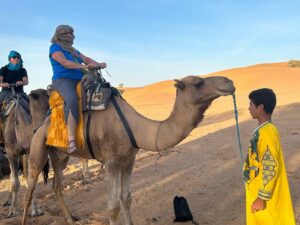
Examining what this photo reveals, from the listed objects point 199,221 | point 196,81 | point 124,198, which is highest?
point 196,81

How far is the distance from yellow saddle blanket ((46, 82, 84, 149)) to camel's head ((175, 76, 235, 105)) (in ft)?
4.68

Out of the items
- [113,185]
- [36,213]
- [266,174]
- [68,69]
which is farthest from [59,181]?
[266,174]

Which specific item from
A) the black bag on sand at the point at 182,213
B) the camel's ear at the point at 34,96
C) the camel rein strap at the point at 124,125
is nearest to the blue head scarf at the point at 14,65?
the camel's ear at the point at 34,96

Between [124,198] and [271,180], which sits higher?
[271,180]

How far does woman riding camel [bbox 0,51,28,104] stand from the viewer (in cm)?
770

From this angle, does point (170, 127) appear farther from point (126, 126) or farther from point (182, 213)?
point (182, 213)

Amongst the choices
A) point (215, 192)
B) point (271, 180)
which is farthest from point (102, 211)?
point (271, 180)

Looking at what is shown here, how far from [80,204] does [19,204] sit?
4.27ft

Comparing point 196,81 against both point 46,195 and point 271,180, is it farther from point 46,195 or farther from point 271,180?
point 46,195

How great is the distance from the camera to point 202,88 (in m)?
4.25

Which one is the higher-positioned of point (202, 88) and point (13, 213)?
point (202, 88)

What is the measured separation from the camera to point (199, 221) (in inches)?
235

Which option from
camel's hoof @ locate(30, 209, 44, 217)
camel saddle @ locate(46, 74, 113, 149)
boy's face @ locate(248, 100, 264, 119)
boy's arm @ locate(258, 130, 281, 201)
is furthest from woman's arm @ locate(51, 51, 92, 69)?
camel's hoof @ locate(30, 209, 44, 217)

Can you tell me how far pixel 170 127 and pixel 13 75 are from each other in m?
4.51
